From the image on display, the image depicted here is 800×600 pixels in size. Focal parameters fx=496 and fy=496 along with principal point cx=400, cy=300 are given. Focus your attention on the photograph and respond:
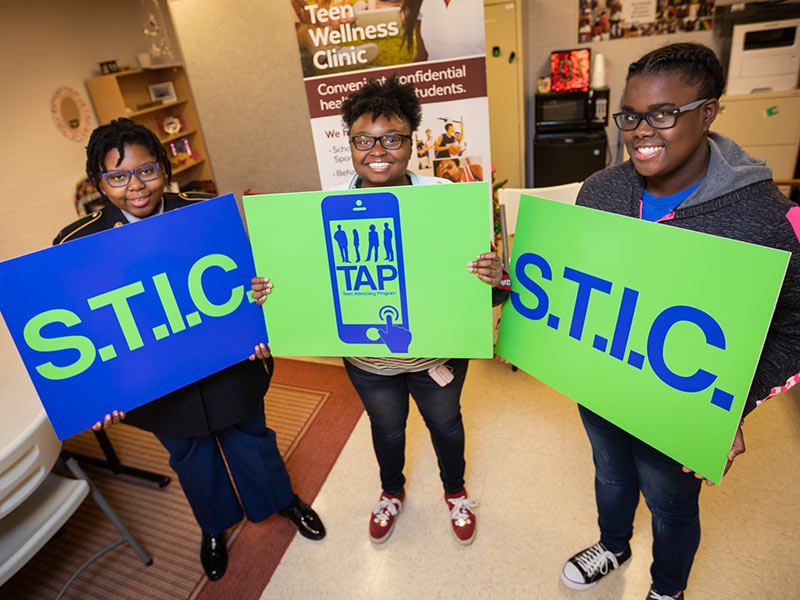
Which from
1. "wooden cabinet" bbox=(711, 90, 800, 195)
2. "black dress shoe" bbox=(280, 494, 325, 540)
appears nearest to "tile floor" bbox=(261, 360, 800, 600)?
"black dress shoe" bbox=(280, 494, 325, 540)

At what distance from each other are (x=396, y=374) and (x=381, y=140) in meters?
0.71

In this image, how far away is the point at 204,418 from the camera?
161 centimetres

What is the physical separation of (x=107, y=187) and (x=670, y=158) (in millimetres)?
1467

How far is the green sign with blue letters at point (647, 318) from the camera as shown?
959 mm

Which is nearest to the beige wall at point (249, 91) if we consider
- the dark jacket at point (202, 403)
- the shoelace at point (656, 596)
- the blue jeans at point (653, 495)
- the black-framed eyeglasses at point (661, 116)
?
the dark jacket at point (202, 403)

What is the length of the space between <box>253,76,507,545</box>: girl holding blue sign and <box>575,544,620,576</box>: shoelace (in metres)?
0.39

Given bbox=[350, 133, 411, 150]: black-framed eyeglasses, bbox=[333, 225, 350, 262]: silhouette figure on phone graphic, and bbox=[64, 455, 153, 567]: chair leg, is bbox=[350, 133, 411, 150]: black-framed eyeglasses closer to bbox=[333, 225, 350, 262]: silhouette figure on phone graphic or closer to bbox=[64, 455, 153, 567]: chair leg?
bbox=[333, 225, 350, 262]: silhouette figure on phone graphic

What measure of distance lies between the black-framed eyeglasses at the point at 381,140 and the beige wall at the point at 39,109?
141 inches

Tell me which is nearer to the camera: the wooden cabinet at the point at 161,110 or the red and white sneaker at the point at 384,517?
the red and white sneaker at the point at 384,517

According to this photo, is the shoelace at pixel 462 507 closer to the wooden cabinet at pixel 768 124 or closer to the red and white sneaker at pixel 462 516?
the red and white sneaker at pixel 462 516

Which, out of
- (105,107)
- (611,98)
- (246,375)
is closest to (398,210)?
(246,375)

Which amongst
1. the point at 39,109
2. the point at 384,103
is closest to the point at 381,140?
the point at 384,103

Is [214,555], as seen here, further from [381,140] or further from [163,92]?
→ [163,92]

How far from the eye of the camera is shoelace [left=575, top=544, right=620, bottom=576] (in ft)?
5.40
